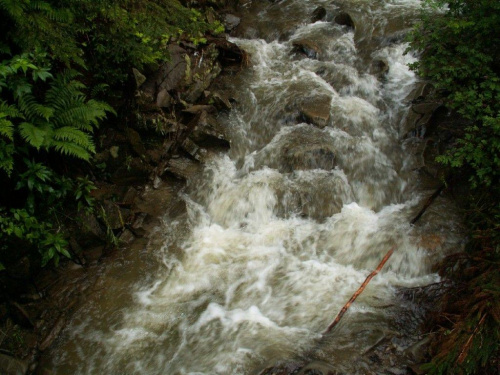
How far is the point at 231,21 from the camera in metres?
11.4

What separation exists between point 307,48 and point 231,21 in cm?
303

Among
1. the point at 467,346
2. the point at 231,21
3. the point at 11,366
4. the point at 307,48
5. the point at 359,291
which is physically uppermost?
the point at 231,21

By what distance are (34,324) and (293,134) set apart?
5.99 m

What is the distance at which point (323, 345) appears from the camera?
4559 millimetres

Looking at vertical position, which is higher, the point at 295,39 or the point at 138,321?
the point at 295,39

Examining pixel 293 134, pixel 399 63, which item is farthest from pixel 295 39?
pixel 293 134

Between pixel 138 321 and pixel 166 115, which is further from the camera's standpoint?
pixel 166 115

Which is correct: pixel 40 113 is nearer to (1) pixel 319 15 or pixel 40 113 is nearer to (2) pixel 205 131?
(2) pixel 205 131

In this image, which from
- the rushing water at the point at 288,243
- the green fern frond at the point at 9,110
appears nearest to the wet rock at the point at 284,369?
the rushing water at the point at 288,243

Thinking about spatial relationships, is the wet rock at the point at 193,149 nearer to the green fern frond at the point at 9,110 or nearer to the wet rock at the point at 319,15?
the green fern frond at the point at 9,110

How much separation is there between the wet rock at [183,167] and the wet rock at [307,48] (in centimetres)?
499

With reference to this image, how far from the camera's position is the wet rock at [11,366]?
4.39m

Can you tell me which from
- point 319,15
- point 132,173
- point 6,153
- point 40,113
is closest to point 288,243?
point 132,173

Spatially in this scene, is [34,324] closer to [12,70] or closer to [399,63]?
[12,70]
